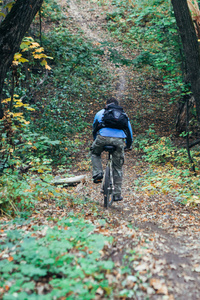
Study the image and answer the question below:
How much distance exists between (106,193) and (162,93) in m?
11.9

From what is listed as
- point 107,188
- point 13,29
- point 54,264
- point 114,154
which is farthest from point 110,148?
point 54,264

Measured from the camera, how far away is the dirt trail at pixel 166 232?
245 cm

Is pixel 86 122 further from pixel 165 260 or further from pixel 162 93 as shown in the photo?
pixel 165 260

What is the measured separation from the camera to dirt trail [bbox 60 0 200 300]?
2.45m

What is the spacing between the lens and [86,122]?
12062 mm

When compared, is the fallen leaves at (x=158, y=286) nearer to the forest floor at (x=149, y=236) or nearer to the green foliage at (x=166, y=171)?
the forest floor at (x=149, y=236)

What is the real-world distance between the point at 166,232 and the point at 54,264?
2287mm

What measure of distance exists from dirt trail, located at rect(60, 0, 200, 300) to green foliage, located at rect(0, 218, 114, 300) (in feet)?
2.02

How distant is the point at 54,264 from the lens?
90.8 inches

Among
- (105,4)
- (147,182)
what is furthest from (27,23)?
(105,4)

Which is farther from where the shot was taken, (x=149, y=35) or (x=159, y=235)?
(x=149, y=35)

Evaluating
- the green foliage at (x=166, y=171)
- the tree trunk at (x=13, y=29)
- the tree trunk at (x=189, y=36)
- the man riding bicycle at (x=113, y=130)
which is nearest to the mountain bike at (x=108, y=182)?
the man riding bicycle at (x=113, y=130)

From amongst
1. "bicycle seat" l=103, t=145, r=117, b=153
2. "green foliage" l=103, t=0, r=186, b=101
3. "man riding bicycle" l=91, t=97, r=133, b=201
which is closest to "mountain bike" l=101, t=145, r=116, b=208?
"bicycle seat" l=103, t=145, r=117, b=153

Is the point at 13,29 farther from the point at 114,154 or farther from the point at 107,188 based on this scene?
the point at 107,188
